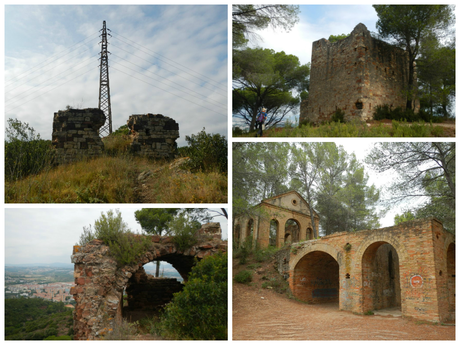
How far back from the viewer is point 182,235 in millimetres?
9125

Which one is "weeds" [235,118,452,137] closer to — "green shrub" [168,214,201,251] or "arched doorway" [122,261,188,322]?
"green shrub" [168,214,201,251]

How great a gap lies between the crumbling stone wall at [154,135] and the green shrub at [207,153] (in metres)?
1.03

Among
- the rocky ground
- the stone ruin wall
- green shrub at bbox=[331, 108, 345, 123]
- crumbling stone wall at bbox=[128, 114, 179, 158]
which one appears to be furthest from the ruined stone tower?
the rocky ground

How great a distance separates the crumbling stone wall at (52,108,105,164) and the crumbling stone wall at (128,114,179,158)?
113 centimetres

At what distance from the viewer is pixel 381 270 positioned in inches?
501

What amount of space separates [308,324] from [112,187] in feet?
21.1

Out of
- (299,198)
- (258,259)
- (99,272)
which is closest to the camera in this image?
(99,272)

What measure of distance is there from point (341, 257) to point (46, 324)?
10413mm

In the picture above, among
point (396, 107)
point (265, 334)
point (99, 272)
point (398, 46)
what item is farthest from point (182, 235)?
point (398, 46)

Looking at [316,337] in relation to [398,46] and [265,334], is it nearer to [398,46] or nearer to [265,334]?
[265,334]

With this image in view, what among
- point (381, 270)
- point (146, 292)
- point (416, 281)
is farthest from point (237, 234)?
point (416, 281)

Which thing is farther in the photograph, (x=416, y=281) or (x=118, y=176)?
(x=416, y=281)

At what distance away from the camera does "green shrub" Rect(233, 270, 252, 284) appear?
508 inches

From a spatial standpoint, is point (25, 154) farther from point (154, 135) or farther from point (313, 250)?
point (313, 250)
